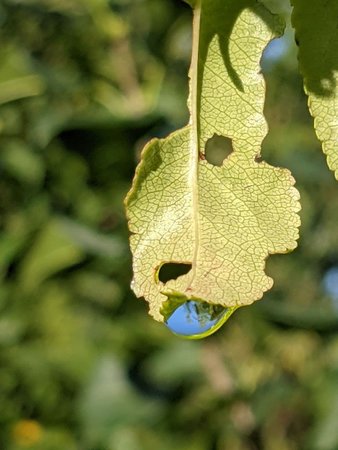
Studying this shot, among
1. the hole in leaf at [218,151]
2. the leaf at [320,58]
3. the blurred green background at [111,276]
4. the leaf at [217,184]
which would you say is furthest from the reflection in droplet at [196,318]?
the blurred green background at [111,276]

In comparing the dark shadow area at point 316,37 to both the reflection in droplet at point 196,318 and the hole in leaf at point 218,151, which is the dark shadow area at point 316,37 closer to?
the reflection in droplet at point 196,318

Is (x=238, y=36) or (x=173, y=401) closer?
(x=238, y=36)

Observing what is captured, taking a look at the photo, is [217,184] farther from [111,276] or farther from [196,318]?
[111,276]

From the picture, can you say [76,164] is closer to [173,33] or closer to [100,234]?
[100,234]

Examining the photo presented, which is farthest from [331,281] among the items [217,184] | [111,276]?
[217,184]

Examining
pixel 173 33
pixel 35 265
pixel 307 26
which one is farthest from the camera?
pixel 173 33

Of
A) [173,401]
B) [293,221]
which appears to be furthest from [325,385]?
[293,221]
